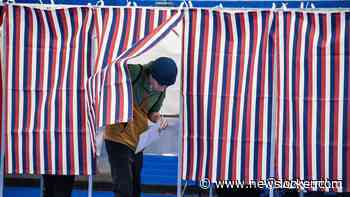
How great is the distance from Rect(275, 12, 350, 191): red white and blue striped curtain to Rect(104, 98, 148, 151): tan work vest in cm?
112

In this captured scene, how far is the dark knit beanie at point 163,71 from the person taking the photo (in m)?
5.07

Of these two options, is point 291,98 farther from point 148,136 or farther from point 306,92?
point 148,136

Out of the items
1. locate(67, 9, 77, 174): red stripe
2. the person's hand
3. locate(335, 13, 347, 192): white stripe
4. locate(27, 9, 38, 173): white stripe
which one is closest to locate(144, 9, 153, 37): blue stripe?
locate(67, 9, 77, 174): red stripe

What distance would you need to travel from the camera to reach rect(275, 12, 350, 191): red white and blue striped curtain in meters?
4.88

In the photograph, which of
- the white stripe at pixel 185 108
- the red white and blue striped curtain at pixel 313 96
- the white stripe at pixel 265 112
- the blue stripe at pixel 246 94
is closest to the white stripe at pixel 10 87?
the white stripe at pixel 185 108

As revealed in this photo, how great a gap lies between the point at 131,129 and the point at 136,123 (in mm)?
77

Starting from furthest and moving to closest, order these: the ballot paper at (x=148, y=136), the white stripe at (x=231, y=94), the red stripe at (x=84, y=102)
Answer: the ballot paper at (x=148, y=136) → the red stripe at (x=84, y=102) → the white stripe at (x=231, y=94)

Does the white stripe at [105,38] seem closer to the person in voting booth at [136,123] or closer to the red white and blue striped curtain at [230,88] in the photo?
the person in voting booth at [136,123]

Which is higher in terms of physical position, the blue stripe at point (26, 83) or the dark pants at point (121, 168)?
the blue stripe at point (26, 83)

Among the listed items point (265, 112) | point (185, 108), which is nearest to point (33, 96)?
point (185, 108)

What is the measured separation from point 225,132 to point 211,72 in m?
0.49

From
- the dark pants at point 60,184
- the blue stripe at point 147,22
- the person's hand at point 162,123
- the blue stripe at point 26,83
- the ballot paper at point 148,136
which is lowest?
the dark pants at point 60,184

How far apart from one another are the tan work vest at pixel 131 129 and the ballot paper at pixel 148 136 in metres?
0.04

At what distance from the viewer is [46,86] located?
16.8 feet
